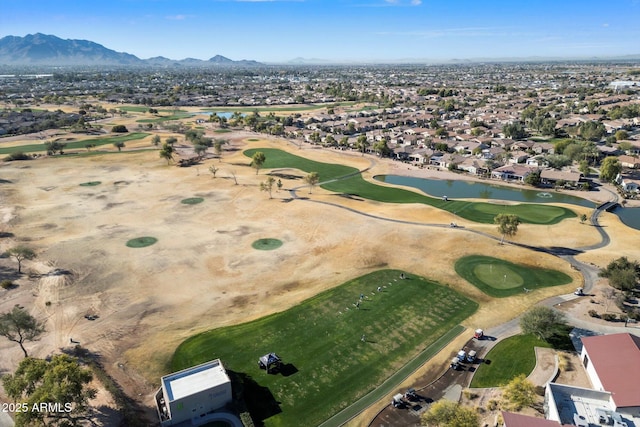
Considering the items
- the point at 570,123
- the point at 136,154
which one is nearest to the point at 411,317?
the point at 136,154

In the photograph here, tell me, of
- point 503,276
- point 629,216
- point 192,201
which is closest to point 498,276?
point 503,276

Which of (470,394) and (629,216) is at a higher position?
(629,216)

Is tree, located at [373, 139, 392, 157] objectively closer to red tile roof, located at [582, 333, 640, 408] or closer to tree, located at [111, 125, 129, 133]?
red tile roof, located at [582, 333, 640, 408]

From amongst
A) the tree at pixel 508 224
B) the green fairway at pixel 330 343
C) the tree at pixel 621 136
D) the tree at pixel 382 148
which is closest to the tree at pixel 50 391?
the green fairway at pixel 330 343

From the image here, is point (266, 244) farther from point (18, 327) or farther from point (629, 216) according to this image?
point (629, 216)

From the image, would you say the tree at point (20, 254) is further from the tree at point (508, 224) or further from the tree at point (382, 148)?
the tree at point (382, 148)

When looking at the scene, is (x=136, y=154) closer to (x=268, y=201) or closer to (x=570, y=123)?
(x=268, y=201)
